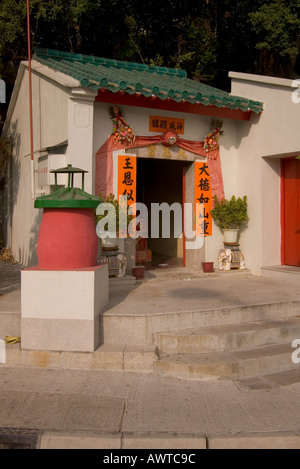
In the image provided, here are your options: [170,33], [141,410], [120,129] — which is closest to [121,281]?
[120,129]

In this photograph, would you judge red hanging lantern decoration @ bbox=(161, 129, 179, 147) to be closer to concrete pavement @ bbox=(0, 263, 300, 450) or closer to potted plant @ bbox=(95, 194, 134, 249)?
potted plant @ bbox=(95, 194, 134, 249)

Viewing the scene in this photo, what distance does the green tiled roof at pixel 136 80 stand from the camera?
802cm

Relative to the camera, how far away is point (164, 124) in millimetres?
9227

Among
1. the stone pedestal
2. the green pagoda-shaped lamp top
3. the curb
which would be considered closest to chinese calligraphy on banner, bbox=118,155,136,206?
the stone pedestal

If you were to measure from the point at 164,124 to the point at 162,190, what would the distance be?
419 cm

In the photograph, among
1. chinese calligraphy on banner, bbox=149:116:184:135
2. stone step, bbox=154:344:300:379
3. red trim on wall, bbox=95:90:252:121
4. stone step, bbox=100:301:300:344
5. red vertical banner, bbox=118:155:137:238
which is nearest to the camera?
stone step, bbox=154:344:300:379

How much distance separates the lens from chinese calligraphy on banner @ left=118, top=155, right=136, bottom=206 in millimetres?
8844

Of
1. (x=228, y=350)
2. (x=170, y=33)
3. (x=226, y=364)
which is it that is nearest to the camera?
(x=226, y=364)

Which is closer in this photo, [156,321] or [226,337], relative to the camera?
[226,337]

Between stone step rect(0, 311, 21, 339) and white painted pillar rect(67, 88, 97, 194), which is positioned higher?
white painted pillar rect(67, 88, 97, 194)

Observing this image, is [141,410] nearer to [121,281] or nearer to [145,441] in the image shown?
[145,441]

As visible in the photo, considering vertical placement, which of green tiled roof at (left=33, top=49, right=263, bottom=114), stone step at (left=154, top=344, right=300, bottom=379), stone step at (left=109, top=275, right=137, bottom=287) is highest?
green tiled roof at (left=33, top=49, right=263, bottom=114)

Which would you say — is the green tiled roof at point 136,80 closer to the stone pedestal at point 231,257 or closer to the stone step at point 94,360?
the stone pedestal at point 231,257

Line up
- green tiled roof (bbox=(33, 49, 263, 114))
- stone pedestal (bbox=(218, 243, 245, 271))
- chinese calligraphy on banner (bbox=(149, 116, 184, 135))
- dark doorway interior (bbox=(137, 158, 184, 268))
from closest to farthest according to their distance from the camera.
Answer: green tiled roof (bbox=(33, 49, 263, 114)) < chinese calligraphy on banner (bbox=(149, 116, 184, 135)) < stone pedestal (bbox=(218, 243, 245, 271)) < dark doorway interior (bbox=(137, 158, 184, 268))
